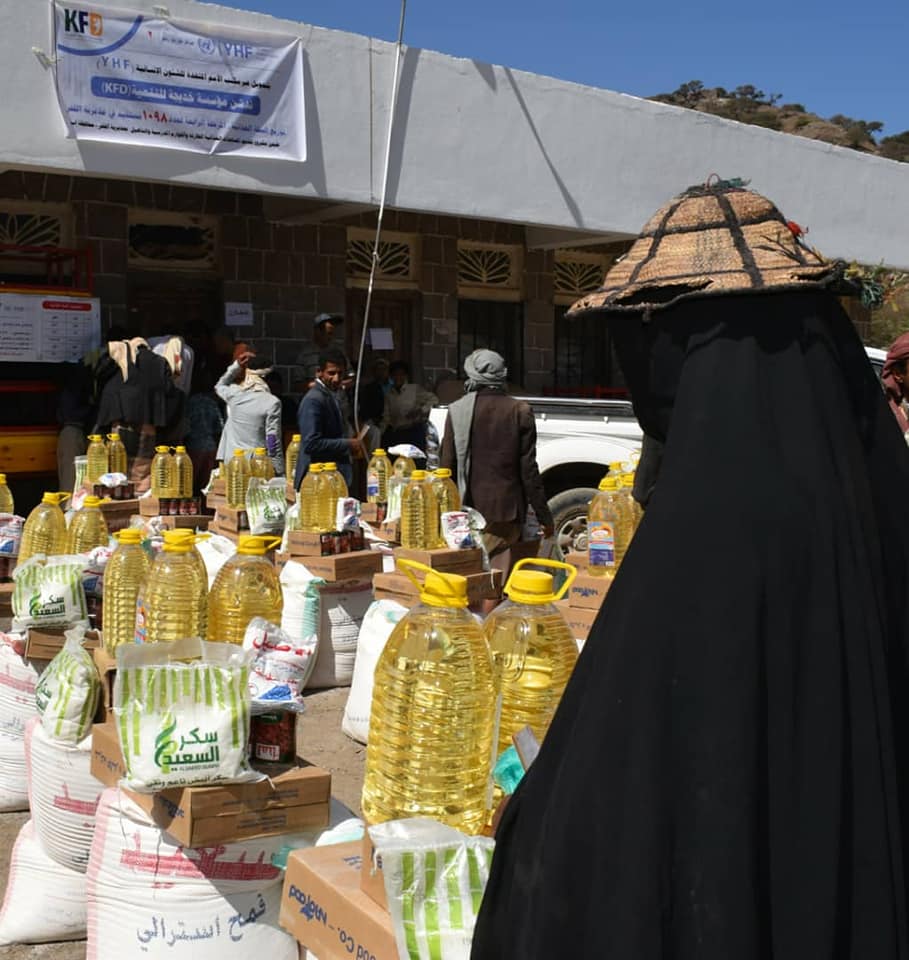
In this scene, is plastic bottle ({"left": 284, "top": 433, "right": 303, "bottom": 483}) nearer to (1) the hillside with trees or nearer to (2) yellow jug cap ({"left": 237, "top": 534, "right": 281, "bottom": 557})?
(2) yellow jug cap ({"left": 237, "top": 534, "right": 281, "bottom": 557})

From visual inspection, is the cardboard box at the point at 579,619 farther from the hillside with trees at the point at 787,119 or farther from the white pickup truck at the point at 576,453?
the hillside with trees at the point at 787,119

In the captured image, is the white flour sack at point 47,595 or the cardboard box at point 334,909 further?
the white flour sack at point 47,595

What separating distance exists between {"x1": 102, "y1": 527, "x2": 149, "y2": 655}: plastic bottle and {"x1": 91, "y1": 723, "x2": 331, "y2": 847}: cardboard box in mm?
1382

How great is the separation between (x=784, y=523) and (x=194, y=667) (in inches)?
64.1

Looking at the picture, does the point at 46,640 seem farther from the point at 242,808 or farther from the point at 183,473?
the point at 183,473

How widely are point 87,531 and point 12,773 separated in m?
1.39

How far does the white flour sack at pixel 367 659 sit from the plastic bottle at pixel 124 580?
1.25 meters

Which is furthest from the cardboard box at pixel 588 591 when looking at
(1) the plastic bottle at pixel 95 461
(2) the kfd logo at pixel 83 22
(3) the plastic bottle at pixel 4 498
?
(2) the kfd logo at pixel 83 22

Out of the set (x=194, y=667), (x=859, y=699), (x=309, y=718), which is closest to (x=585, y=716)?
(x=859, y=699)

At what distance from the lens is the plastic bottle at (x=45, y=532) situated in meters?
5.16

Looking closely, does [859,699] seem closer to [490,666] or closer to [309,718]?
[490,666]

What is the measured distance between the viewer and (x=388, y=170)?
428 inches

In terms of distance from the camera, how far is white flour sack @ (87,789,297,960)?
103 inches

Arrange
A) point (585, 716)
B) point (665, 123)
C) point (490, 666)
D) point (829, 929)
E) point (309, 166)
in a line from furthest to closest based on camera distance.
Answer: point (665, 123), point (309, 166), point (490, 666), point (585, 716), point (829, 929)
